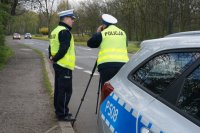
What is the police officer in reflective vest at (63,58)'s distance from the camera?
286 inches

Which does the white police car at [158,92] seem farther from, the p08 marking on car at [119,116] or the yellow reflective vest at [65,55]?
the yellow reflective vest at [65,55]

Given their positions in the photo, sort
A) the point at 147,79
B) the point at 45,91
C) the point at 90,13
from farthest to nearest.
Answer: the point at 90,13
the point at 45,91
the point at 147,79

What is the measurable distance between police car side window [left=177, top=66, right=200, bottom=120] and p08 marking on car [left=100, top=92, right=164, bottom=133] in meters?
0.22

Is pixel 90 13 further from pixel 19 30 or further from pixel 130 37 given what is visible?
pixel 19 30

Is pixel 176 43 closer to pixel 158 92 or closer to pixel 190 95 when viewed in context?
pixel 158 92

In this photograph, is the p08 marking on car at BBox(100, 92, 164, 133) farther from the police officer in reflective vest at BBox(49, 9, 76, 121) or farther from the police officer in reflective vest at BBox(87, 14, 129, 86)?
the police officer in reflective vest at BBox(49, 9, 76, 121)

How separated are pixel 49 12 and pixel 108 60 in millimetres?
93337

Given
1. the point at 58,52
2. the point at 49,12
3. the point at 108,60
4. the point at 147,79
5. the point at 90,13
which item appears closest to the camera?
the point at 147,79

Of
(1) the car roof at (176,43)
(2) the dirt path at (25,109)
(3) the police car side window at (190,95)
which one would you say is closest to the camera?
(3) the police car side window at (190,95)

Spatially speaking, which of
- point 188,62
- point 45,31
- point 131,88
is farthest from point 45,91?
point 45,31

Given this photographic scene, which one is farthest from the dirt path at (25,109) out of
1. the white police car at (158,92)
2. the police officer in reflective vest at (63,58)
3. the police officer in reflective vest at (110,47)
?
the white police car at (158,92)

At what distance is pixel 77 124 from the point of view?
24.6ft

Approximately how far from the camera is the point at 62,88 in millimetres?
7352

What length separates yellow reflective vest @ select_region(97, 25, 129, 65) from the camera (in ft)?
21.6
